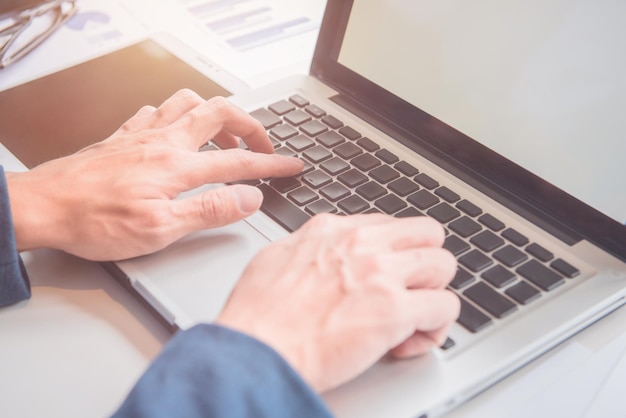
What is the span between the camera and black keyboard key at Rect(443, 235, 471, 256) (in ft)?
2.04

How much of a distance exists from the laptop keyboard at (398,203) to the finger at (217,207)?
5 centimetres

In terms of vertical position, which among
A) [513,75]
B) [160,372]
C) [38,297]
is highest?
[513,75]

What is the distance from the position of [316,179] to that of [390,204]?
0.27 feet

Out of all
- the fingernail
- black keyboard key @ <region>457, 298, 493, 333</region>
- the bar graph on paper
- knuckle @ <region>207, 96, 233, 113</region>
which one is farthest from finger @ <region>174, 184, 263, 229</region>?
the bar graph on paper

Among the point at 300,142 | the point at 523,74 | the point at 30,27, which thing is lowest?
the point at 30,27

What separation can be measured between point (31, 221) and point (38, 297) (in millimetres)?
66

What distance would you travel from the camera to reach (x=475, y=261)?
612mm

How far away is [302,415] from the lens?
1.46 ft

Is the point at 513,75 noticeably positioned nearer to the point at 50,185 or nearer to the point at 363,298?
the point at 363,298

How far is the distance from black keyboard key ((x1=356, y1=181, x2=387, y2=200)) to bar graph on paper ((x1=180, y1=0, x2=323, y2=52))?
0.41 metres

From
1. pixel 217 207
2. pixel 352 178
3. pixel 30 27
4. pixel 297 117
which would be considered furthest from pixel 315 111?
pixel 30 27

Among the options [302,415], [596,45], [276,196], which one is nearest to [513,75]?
[596,45]

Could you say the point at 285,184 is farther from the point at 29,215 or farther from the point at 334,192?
the point at 29,215

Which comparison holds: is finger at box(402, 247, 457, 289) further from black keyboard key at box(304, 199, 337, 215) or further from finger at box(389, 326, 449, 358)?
black keyboard key at box(304, 199, 337, 215)
